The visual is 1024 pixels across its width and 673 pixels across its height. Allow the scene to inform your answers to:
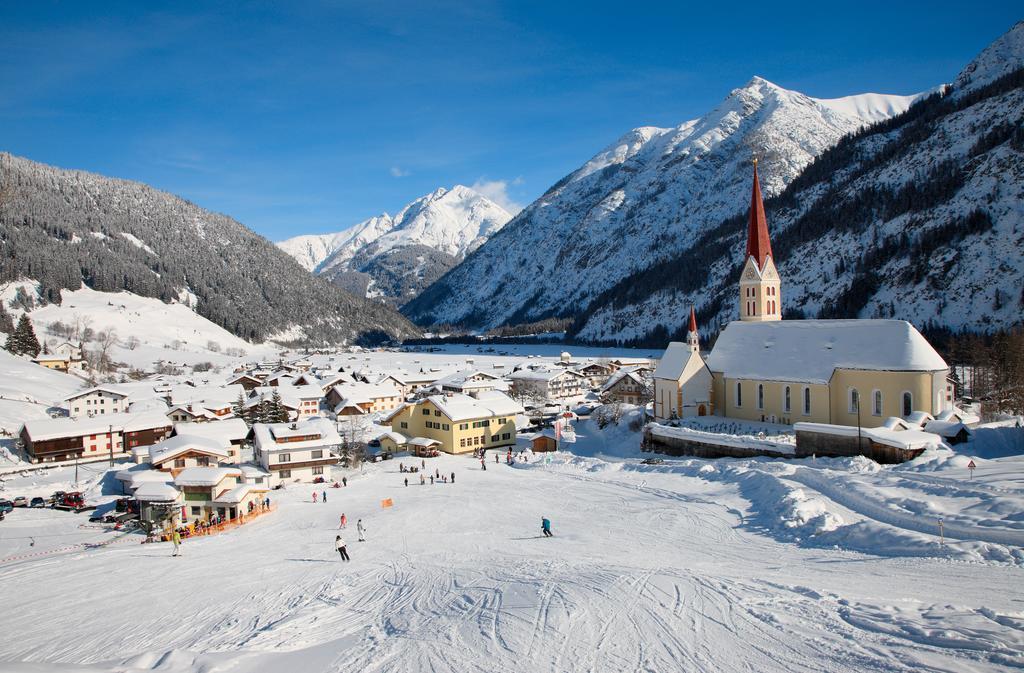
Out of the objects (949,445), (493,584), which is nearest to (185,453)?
(493,584)

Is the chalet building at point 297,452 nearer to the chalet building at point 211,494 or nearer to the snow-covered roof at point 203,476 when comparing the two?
the snow-covered roof at point 203,476

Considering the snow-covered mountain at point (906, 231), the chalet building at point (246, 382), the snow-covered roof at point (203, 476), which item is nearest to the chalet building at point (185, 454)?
the snow-covered roof at point (203, 476)

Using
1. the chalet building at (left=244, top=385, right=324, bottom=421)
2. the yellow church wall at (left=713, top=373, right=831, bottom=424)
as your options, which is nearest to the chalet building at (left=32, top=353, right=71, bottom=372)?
the chalet building at (left=244, top=385, right=324, bottom=421)

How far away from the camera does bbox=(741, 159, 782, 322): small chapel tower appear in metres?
53.5

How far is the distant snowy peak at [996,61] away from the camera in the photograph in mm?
145500

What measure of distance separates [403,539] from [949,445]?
29.1m

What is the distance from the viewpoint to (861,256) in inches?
4744

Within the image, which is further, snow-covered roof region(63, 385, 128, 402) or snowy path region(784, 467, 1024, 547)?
snow-covered roof region(63, 385, 128, 402)

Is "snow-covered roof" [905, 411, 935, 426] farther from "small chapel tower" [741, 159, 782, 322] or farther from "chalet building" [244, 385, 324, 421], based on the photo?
"chalet building" [244, 385, 324, 421]

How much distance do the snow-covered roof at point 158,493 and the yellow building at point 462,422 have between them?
2147 cm

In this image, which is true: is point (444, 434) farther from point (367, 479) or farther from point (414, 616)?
point (414, 616)

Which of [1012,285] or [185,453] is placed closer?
[185,453]

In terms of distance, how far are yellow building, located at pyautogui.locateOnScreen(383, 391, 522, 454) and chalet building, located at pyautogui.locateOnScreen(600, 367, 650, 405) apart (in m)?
17.6

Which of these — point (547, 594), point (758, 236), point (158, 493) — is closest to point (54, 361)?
point (158, 493)
